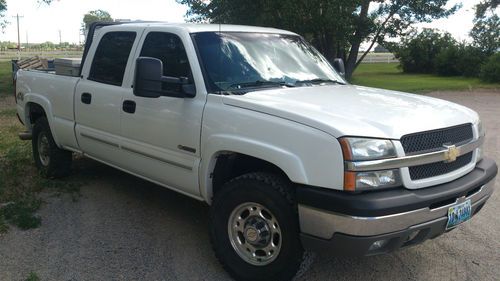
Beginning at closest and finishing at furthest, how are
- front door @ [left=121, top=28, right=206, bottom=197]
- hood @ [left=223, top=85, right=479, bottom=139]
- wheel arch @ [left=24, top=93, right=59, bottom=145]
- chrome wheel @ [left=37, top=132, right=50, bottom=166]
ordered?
hood @ [left=223, top=85, right=479, bottom=139] < front door @ [left=121, top=28, right=206, bottom=197] < wheel arch @ [left=24, top=93, right=59, bottom=145] < chrome wheel @ [left=37, top=132, right=50, bottom=166]

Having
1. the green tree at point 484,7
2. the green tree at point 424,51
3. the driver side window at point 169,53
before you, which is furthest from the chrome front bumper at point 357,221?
the green tree at point 484,7

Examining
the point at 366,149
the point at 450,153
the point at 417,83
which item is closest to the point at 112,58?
the point at 366,149

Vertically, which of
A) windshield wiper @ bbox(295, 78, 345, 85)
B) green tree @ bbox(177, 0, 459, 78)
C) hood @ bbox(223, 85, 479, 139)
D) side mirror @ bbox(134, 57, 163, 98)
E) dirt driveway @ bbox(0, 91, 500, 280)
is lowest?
dirt driveway @ bbox(0, 91, 500, 280)

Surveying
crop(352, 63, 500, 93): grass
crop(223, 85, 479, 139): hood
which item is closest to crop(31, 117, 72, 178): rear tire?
crop(223, 85, 479, 139): hood

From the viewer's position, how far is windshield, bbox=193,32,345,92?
4230 millimetres

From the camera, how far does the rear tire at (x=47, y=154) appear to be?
247 inches

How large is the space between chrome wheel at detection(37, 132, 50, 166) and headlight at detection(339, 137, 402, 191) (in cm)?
442

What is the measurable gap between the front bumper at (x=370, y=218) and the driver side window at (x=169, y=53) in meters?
1.61

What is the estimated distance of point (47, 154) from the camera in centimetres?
645

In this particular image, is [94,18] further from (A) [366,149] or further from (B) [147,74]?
(A) [366,149]

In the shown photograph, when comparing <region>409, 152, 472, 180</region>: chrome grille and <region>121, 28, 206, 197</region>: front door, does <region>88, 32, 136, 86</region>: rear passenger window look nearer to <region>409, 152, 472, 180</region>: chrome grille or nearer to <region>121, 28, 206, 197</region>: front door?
<region>121, 28, 206, 197</region>: front door

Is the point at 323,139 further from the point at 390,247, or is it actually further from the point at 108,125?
the point at 108,125

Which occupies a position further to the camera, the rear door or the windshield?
the rear door

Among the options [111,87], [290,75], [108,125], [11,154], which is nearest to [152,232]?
[108,125]
